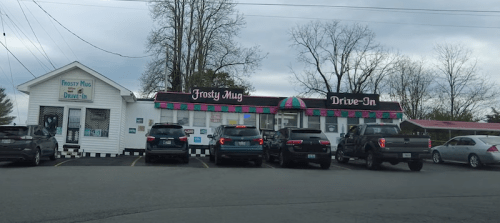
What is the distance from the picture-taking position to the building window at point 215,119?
24.3m

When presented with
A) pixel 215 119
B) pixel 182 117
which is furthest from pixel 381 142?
pixel 182 117

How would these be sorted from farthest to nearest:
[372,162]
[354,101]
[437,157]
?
[354,101], [437,157], [372,162]

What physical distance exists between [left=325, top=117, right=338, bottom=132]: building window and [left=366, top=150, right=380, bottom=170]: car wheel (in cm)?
838

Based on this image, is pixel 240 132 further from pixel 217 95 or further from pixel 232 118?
pixel 217 95

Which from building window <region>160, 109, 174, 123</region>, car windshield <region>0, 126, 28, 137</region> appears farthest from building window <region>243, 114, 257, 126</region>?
car windshield <region>0, 126, 28, 137</region>

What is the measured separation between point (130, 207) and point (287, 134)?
988cm

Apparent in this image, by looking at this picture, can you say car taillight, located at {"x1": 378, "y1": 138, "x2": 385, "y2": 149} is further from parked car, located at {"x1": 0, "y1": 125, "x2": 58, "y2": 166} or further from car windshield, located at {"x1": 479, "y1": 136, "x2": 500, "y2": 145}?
parked car, located at {"x1": 0, "y1": 125, "x2": 58, "y2": 166}

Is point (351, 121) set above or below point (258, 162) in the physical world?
above

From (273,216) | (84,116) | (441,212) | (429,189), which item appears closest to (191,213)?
(273,216)

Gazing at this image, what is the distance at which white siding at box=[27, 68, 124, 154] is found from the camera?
21.6m

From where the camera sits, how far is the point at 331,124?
1000 inches

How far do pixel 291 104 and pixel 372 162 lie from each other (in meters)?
8.23

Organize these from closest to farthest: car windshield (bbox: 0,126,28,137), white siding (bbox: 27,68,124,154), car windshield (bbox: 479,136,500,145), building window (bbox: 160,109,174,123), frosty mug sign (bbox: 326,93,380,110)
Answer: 1. car windshield (bbox: 0,126,28,137)
2. car windshield (bbox: 479,136,500,145)
3. white siding (bbox: 27,68,124,154)
4. building window (bbox: 160,109,174,123)
5. frosty mug sign (bbox: 326,93,380,110)

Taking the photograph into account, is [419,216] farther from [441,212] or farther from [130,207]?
[130,207]
